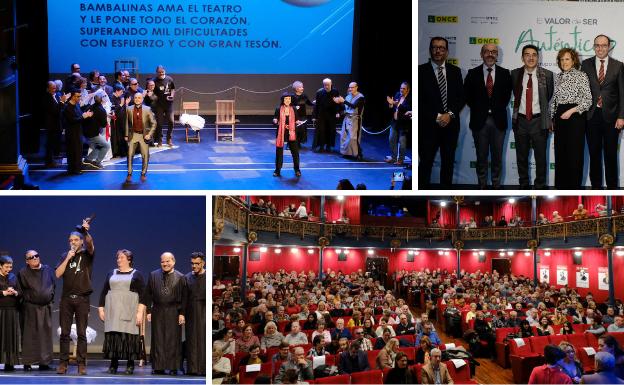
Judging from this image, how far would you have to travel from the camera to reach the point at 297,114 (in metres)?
9.04

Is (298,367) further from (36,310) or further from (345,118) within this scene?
(345,118)

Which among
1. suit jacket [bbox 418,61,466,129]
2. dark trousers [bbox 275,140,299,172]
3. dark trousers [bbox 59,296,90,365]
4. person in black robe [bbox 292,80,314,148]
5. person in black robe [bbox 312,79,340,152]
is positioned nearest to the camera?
dark trousers [bbox 59,296,90,365]

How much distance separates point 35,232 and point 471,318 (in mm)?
3465

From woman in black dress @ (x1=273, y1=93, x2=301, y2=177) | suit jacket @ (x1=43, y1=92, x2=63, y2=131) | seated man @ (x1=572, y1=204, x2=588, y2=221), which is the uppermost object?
suit jacket @ (x1=43, y1=92, x2=63, y2=131)

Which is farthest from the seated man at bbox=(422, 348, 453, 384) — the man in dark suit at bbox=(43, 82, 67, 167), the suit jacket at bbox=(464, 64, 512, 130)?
the man in dark suit at bbox=(43, 82, 67, 167)

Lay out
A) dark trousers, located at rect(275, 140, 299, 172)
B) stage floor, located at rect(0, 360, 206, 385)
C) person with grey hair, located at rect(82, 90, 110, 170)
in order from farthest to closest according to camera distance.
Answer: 1. person with grey hair, located at rect(82, 90, 110, 170)
2. dark trousers, located at rect(275, 140, 299, 172)
3. stage floor, located at rect(0, 360, 206, 385)

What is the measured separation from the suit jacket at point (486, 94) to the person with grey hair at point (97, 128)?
3.45 meters

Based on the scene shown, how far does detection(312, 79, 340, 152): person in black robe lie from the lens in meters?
9.39

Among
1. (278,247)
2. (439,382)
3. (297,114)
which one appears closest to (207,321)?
(278,247)

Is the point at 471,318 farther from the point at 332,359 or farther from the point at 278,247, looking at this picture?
the point at 278,247

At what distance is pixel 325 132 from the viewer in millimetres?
9500

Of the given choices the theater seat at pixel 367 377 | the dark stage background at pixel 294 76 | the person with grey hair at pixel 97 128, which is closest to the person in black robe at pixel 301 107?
the dark stage background at pixel 294 76

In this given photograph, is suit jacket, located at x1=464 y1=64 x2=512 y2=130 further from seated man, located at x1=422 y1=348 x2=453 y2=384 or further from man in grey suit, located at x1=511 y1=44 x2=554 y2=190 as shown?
seated man, located at x1=422 y1=348 x2=453 y2=384

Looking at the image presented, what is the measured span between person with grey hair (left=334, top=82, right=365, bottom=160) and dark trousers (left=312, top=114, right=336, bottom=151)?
10cm
